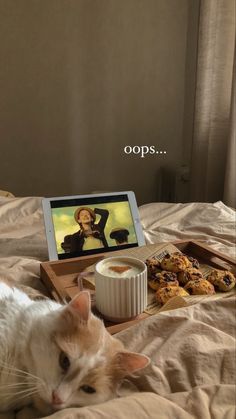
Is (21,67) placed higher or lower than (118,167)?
higher

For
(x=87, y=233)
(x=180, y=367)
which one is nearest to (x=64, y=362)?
(x=180, y=367)

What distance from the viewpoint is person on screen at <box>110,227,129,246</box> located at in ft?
3.60

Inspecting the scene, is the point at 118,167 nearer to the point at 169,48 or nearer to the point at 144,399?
the point at 169,48

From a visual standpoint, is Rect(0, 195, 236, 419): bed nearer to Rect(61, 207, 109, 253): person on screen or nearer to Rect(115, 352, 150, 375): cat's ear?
Rect(115, 352, 150, 375): cat's ear

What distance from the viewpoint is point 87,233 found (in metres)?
1.08

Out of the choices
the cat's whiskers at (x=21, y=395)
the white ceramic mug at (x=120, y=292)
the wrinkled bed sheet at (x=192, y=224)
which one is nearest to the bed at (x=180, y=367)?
the cat's whiskers at (x=21, y=395)

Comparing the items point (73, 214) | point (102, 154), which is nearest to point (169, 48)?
point (102, 154)

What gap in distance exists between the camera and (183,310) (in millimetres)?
631

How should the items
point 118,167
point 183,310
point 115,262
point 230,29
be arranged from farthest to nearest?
1. point 118,167
2. point 230,29
3. point 115,262
4. point 183,310

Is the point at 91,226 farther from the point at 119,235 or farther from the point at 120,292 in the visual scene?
the point at 120,292

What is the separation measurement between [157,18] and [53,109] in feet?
2.78

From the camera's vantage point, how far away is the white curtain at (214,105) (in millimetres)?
2010

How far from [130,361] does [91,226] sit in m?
0.60

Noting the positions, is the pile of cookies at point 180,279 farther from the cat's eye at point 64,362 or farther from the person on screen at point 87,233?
the cat's eye at point 64,362
